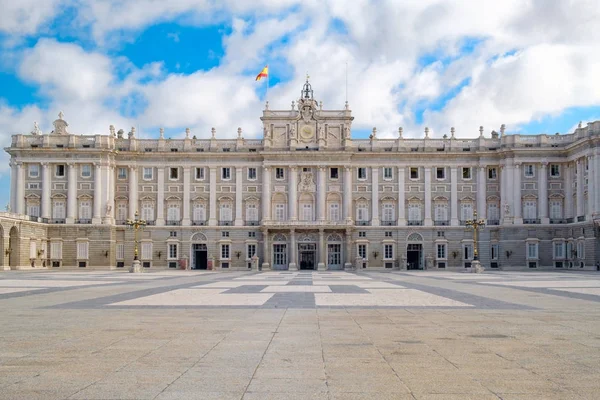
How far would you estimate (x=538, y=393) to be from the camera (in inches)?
336

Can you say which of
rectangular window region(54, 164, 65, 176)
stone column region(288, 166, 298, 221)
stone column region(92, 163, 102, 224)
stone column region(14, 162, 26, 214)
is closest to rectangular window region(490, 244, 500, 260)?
stone column region(288, 166, 298, 221)

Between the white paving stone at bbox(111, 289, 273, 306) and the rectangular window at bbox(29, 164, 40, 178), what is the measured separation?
5311 cm

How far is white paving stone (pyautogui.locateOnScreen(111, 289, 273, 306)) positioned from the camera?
70.9 ft

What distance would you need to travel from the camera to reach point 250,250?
246ft

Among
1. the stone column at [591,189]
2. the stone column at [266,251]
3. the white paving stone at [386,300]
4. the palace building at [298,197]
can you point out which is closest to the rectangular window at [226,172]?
the palace building at [298,197]

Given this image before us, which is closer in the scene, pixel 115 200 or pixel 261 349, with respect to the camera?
pixel 261 349

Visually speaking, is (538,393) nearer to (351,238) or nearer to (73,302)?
(73,302)

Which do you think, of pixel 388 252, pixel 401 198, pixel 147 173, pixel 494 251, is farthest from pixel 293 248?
pixel 494 251

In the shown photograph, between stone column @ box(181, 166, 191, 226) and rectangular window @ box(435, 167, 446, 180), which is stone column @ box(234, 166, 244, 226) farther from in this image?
rectangular window @ box(435, 167, 446, 180)

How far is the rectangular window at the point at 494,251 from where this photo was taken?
74019mm

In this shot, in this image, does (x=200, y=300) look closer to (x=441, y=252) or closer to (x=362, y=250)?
(x=362, y=250)

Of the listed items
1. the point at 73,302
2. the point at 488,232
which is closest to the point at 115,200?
the point at 488,232

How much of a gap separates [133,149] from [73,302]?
55.3 metres

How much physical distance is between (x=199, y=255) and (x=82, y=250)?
Answer: 1305 centimetres
